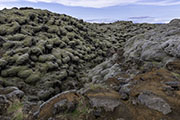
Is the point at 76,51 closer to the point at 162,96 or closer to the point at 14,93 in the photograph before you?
the point at 14,93

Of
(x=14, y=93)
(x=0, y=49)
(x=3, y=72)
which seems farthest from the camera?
(x=0, y=49)

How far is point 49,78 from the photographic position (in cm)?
2084

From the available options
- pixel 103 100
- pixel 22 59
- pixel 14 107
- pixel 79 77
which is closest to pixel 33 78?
pixel 22 59

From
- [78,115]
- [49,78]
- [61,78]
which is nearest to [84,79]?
[61,78]

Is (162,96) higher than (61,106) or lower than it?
higher

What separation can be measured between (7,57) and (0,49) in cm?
391

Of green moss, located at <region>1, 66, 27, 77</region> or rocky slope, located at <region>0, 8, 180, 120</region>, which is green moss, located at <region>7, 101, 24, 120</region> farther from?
green moss, located at <region>1, 66, 27, 77</region>

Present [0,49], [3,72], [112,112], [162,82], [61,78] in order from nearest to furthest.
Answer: [112,112]
[162,82]
[3,72]
[61,78]
[0,49]

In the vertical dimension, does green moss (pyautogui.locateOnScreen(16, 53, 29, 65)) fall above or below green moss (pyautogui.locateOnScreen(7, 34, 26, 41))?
below

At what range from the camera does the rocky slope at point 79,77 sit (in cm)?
848

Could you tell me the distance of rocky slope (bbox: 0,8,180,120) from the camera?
27.8 feet

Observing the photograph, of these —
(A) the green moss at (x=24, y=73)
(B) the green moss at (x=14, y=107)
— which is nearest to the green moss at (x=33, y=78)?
(A) the green moss at (x=24, y=73)

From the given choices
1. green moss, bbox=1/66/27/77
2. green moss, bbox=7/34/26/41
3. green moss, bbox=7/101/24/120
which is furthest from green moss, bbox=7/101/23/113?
green moss, bbox=7/34/26/41

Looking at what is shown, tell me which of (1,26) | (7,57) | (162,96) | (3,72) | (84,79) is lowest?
(84,79)
